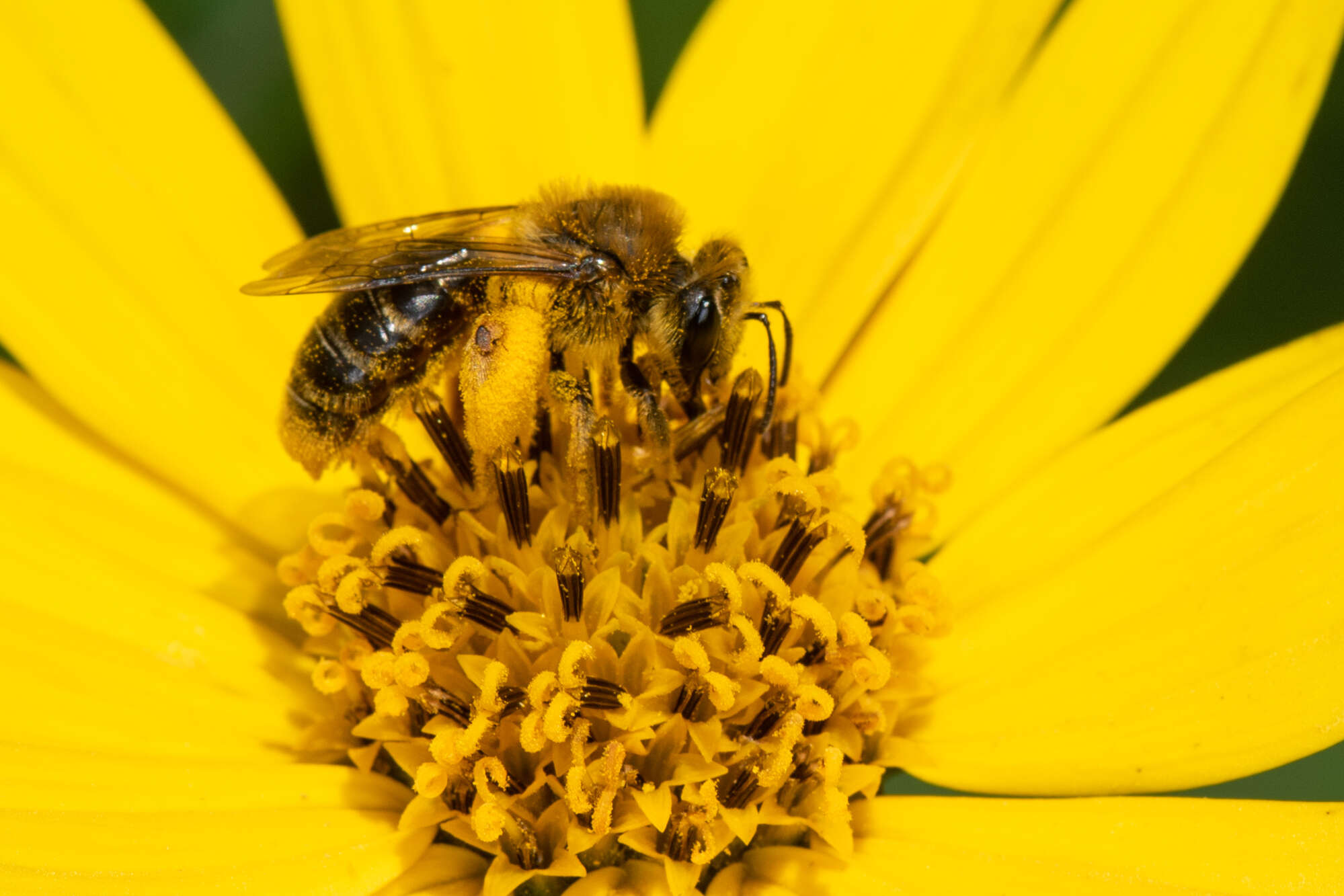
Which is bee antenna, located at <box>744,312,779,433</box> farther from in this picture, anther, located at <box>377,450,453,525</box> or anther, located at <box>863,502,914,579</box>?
anther, located at <box>377,450,453,525</box>

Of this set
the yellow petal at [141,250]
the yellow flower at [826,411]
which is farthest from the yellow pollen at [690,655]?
the yellow petal at [141,250]

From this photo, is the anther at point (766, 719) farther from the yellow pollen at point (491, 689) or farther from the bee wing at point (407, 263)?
the bee wing at point (407, 263)

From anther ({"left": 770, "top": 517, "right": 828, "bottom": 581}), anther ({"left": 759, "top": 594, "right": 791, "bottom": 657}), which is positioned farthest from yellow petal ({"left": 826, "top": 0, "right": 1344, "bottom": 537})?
anther ({"left": 759, "top": 594, "right": 791, "bottom": 657})

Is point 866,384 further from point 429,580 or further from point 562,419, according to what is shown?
point 429,580

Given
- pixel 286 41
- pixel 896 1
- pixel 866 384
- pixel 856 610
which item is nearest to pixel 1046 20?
pixel 896 1

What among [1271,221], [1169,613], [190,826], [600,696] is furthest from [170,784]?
[1271,221]

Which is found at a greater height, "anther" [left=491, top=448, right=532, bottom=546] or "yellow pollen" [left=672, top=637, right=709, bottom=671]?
"anther" [left=491, top=448, right=532, bottom=546]
